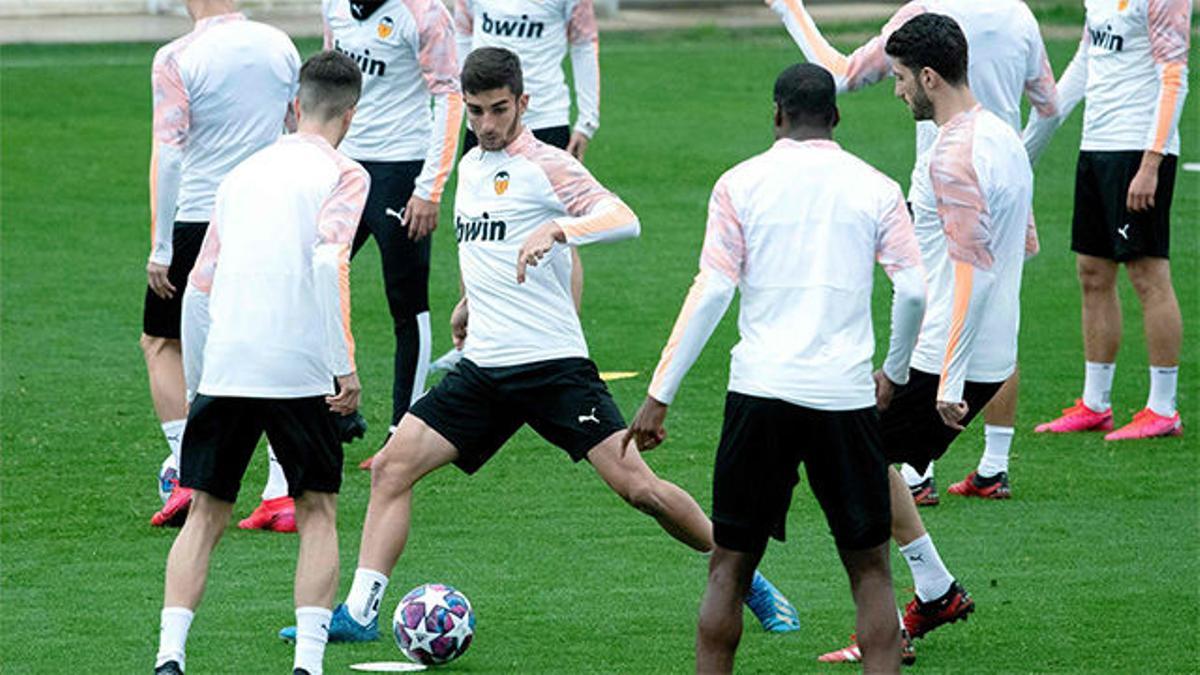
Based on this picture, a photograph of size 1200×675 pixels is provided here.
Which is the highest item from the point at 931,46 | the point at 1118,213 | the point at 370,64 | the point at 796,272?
the point at 931,46

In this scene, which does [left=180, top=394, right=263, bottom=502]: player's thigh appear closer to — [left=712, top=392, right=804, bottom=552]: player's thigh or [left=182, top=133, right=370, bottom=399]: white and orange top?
[left=182, top=133, right=370, bottom=399]: white and orange top

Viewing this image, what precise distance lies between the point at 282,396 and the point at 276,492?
2.24 m

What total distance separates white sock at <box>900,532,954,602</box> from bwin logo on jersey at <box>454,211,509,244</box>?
1.73 meters

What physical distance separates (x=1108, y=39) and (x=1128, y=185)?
2.34 ft

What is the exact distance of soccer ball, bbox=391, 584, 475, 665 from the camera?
7.36m

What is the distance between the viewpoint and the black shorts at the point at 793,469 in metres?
Answer: 6.48

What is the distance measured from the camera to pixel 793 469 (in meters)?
6.57

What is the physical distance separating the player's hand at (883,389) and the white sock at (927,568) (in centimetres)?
55

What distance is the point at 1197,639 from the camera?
770 centimetres

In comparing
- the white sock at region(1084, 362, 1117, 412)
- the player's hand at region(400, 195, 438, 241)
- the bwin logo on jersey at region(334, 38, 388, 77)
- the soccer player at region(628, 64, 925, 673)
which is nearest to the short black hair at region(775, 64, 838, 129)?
the soccer player at region(628, 64, 925, 673)

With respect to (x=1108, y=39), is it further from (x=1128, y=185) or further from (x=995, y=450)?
(x=995, y=450)

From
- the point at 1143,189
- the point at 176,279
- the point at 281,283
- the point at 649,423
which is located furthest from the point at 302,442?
the point at 1143,189

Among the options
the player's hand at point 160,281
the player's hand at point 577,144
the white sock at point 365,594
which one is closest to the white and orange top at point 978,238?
the white sock at point 365,594

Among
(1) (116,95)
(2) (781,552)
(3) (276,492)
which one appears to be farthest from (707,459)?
(1) (116,95)
